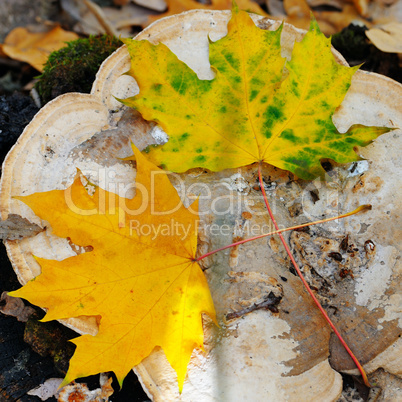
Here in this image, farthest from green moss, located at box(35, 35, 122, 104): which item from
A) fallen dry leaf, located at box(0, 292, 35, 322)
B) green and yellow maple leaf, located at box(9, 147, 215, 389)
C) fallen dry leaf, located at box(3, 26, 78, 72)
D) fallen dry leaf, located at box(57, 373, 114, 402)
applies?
fallen dry leaf, located at box(57, 373, 114, 402)

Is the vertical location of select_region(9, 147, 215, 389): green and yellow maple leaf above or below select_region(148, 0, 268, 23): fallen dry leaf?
below

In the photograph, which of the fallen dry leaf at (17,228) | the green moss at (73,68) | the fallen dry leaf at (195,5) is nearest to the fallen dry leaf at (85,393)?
the fallen dry leaf at (17,228)

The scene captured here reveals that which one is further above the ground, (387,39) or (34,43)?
(387,39)

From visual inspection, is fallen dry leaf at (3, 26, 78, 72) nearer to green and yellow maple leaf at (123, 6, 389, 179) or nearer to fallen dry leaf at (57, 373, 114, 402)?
green and yellow maple leaf at (123, 6, 389, 179)

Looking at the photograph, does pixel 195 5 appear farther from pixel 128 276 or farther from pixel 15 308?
pixel 15 308

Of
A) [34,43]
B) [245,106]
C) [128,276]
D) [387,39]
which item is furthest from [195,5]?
[128,276]

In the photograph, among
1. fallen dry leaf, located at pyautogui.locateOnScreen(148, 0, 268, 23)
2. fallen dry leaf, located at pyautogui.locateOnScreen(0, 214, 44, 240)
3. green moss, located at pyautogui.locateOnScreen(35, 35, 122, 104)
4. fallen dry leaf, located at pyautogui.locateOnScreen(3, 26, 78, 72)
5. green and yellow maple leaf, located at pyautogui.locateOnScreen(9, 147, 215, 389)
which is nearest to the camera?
green and yellow maple leaf, located at pyautogui.locateOnScreen(9, 147, 215, 389)

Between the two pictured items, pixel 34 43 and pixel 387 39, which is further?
pixel 34 43
